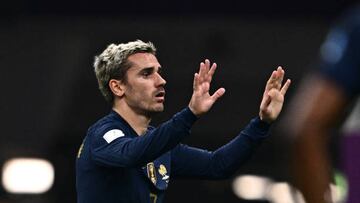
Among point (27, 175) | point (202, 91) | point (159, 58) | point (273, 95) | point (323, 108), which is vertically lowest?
point (27, 175)

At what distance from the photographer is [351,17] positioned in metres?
2.69

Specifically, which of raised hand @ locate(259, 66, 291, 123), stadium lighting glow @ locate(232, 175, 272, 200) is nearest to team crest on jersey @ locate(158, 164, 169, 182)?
raised hand @ locate(259, 66, 291, 123)

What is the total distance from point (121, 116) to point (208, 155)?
0.54 meters

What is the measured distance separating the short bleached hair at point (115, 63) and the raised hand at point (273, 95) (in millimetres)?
754

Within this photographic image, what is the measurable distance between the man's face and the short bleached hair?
25mm

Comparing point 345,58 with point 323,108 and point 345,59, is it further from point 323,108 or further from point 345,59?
point 323,108

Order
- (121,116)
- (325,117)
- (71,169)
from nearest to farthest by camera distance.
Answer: (325,117)
(121,116)
(71,169)

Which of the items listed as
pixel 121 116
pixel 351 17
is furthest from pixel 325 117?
pixel 121 116

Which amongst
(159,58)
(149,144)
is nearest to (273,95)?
(149,144)

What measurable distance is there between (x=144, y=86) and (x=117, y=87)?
16cm

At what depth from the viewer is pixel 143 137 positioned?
4.63 m

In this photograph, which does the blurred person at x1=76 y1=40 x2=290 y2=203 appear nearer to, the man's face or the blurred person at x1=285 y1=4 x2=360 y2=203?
the man's face

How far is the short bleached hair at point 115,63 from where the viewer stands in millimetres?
5223

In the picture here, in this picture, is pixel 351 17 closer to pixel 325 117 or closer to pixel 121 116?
pixel 325 117
